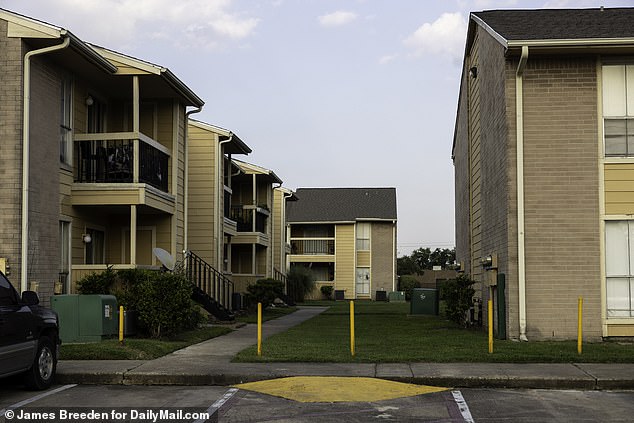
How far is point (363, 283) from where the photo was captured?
63000mm

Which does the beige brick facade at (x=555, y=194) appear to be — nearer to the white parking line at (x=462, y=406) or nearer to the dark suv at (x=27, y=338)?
the white parking line at (x=462, y=406)

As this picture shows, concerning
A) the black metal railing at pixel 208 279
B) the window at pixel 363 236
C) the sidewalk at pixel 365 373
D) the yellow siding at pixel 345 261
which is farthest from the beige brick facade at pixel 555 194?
the window at pixel 363 236

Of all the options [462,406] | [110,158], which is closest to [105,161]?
[110,158]

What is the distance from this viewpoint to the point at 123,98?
21.6 meters

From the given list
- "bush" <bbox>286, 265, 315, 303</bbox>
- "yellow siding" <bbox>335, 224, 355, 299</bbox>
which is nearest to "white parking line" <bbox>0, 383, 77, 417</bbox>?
"bush" <bbox>286, 265, 315, 303</bbox>

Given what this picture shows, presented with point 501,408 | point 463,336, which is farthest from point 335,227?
point 501,408

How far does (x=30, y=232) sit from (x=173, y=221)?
619 cm

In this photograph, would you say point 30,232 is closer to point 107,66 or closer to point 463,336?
point 107,66

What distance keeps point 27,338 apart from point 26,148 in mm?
6333

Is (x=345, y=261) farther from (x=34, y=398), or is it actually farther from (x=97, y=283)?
(x=34, y=398)

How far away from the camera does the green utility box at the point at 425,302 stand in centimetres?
2909

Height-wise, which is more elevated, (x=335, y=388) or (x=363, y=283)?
(x=363, y=283)

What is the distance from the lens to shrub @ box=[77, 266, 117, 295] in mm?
18047

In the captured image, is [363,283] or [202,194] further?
[363,283]
